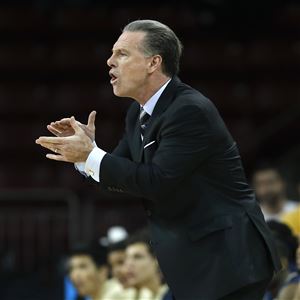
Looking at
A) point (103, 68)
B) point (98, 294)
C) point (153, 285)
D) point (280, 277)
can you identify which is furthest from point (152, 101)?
point (103, 68)

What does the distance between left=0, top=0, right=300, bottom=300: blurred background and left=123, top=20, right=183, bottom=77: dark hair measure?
22.3 ft

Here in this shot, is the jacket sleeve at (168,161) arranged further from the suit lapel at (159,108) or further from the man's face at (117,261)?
the man's face at (117,261)

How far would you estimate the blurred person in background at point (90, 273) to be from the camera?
264 inches

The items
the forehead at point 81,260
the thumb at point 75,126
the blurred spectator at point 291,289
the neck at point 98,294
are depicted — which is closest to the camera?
the thumb at point 75,126

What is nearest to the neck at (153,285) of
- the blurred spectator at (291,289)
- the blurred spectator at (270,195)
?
the blurred spectator at (270,195)

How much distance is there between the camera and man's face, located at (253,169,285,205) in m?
6.79

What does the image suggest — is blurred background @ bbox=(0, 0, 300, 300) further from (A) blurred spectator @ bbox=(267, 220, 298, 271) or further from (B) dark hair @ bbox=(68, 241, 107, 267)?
(A) blurred spectator @ bbox=(267, 220, 298, 271)

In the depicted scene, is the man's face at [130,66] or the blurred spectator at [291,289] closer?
the man's face at [130,66]

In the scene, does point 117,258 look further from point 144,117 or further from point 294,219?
point 144,117

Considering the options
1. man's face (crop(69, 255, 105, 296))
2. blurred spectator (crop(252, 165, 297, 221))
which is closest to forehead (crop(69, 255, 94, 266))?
man's face (crop(69, 255, 105, 296))

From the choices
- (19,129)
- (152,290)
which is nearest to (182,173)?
(152,290)

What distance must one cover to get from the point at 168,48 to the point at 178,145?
1.25ft

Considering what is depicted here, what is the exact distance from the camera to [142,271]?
584 cm

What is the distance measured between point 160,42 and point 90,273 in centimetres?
406
